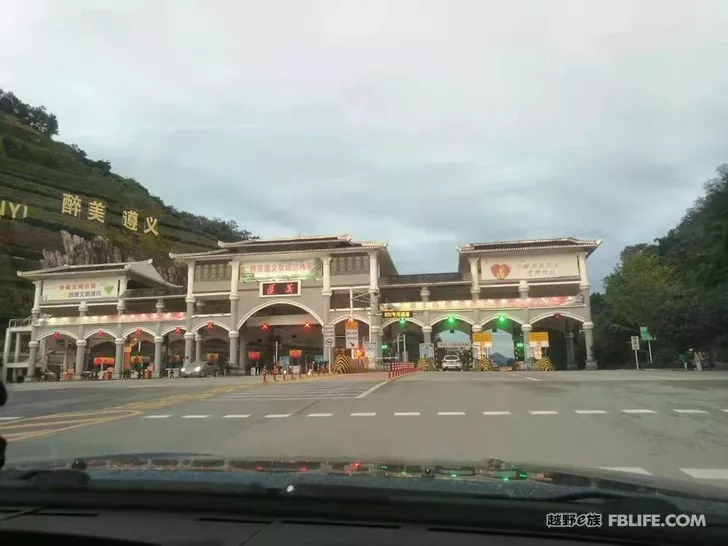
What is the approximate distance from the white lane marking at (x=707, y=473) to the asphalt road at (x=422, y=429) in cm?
1

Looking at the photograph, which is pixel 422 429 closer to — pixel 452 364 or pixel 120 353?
pixel 452 364

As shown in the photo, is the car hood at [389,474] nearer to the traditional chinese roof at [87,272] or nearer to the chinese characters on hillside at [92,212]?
the traditional chinese roof at [87,272]

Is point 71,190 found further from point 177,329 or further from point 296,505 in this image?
point 296,505

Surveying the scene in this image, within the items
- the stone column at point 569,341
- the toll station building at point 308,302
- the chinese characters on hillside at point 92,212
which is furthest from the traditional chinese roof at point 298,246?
the chinese characters on hillside at point 92,212

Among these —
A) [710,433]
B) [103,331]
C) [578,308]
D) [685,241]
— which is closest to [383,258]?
[578,308]

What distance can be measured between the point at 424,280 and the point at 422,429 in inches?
1875

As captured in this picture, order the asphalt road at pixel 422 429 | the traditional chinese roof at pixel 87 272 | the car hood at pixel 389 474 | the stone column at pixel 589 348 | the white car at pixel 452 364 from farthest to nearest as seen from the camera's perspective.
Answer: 1. the traditional chinese roof at pixel 87 272
2. the white car at pixel 452 364
3. the stone column at pixel 589 348
4. the asphalt road at pixel 422 429
5. the car hood at pixel 389 474

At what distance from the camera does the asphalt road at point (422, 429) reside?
24.9 feet

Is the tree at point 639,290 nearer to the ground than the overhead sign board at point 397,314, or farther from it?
farther from it

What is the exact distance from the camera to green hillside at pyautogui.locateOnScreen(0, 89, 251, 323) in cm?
7912

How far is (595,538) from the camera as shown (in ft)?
7.38

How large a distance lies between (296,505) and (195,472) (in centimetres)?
94

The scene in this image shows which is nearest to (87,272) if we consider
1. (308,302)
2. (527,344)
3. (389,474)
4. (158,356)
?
(158,356)

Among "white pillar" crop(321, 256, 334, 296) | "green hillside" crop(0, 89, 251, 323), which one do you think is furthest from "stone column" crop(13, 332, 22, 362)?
"white pillar" crop(321, 256, 334, 296)
